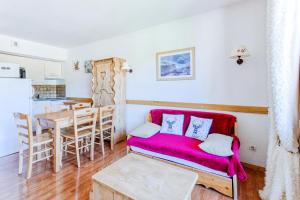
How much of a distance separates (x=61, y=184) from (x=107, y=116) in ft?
4.10

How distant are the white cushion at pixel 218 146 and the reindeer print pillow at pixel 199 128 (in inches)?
10.6

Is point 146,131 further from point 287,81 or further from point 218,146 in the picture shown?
point 287,81

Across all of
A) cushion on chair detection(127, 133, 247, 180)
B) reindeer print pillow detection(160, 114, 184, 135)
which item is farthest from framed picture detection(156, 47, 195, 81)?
cushion on chair detection(127, 133, 247, 180)

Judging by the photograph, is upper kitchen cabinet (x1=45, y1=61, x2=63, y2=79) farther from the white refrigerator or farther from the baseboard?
the baseboard

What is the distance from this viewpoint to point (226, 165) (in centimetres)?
163

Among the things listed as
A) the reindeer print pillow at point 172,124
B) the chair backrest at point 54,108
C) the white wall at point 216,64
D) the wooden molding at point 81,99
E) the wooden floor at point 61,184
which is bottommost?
the wooden floor at point 61,184

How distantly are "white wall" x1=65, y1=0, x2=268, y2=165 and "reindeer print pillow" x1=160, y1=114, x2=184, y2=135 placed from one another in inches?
16.0

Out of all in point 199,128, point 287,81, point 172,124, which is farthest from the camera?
point 172,124

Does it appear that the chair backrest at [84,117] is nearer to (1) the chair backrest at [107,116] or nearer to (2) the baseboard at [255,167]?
(1) the chair backrest at [107,116]

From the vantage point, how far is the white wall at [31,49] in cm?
336

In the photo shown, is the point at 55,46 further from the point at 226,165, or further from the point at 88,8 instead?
the point at 226,165

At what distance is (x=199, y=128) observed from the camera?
2.32 m

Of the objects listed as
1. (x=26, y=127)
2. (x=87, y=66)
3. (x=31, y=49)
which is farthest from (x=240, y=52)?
(x=31, y=49)

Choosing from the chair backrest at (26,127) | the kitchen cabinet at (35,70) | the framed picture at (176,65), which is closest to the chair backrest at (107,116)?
the chair backrest at (26,127)
